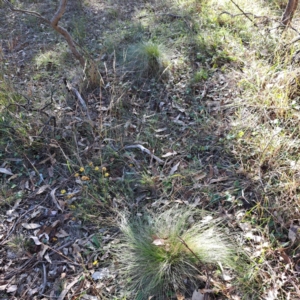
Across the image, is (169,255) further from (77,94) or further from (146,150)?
(77,94)

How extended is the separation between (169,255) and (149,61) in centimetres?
258

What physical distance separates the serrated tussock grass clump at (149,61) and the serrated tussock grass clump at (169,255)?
2.20m

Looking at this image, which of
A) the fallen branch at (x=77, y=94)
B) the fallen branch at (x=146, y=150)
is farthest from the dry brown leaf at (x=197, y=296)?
the fallen branch at (x=77, y=94)

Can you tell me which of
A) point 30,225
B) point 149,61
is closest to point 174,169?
point 30,225

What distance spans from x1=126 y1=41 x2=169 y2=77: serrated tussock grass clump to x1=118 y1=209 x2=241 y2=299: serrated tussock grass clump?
2.20m

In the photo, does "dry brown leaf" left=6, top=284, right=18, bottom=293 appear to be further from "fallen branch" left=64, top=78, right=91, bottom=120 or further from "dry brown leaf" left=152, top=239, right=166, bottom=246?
"fallen branch" left=64, top=78, right=91, bottom=120

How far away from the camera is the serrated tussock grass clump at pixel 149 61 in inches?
150

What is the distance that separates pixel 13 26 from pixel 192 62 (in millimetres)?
3500

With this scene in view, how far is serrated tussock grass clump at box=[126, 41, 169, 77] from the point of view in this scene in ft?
12.5

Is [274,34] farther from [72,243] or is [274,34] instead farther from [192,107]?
[72,243]

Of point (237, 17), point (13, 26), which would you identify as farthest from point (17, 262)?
point (13, 26)

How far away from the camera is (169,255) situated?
204 centimetres

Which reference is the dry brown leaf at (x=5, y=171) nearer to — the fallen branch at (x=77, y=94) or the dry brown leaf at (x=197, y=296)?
the fallen branch at (x=77, y=94)

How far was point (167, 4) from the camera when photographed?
5.23 meters
